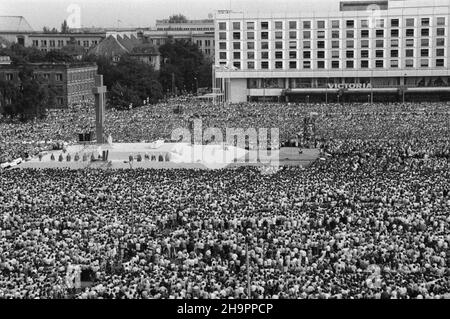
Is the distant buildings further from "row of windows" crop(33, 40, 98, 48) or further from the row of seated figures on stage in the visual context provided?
the row of seated figures on stage

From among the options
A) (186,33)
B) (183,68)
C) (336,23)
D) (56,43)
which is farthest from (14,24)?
(336,23)

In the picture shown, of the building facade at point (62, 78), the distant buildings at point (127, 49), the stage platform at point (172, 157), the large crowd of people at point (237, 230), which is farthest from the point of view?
the distant buildings at point (127, 49)

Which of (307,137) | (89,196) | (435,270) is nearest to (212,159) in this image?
(307,137)

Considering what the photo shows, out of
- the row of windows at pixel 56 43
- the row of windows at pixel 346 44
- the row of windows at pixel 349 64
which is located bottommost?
the row of windows at pixel 349 64

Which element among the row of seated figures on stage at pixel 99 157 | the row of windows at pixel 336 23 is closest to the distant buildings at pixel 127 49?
the row of windows at pixel 336 23

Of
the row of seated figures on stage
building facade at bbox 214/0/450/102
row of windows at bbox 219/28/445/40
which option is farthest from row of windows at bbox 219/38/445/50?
the row of seated figures on stage

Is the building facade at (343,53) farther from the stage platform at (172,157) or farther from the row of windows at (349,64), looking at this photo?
the stage platform at (172,157)
